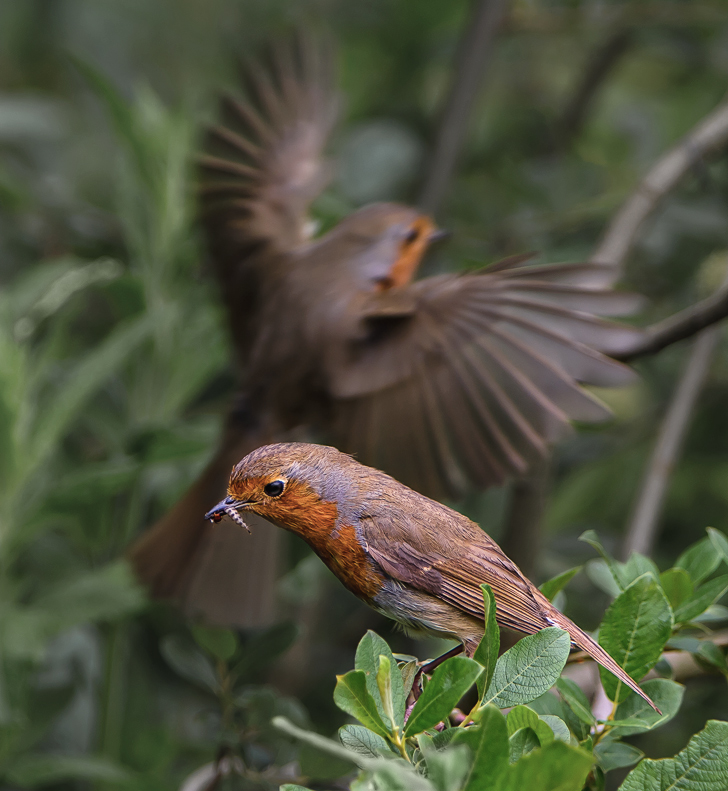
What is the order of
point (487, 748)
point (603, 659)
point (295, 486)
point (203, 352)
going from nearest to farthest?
point (487, 748), point (603, 659), point (295, 486), point (203, 352)

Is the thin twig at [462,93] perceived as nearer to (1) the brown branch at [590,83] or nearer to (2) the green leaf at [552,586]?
(1) the brown branch at [590,83]

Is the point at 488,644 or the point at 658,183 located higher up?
the point at 658,183

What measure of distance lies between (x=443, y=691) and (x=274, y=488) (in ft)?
1.30

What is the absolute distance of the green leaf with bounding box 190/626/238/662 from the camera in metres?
1.69

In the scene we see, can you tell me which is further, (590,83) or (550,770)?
(590,83)

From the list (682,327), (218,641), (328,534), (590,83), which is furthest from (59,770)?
(590,83)

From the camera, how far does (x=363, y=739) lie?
1000 millimetres

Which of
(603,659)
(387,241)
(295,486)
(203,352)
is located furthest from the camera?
(203,352)

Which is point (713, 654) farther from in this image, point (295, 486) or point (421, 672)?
point (295, 486)

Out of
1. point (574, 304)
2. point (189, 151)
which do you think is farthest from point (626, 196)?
point (189, 151)

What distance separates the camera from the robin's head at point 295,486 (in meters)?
1.20

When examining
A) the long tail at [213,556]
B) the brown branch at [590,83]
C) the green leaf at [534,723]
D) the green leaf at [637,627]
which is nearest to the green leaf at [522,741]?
the green leaf at [534,723]

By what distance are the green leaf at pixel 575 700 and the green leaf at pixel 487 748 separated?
0.35 meters

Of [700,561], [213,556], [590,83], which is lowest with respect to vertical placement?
[213,556]
